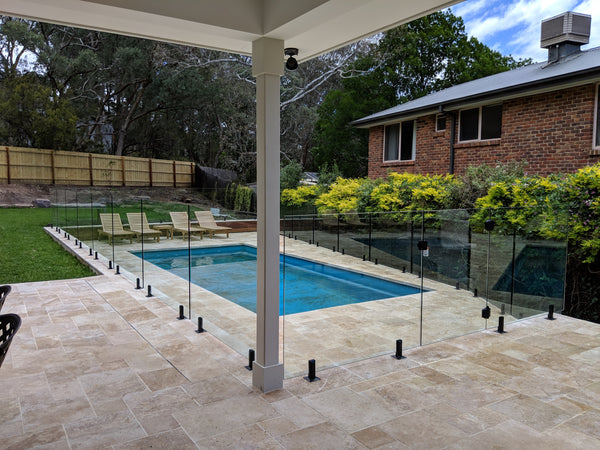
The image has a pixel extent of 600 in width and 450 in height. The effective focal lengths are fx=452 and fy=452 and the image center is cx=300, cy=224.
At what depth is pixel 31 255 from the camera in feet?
33.1

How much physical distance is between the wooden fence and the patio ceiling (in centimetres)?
1915

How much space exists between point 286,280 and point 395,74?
68.6 feet

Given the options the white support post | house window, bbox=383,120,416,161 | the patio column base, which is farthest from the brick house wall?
the patio column base

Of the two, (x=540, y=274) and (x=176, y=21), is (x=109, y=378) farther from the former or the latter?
(x=540, y=274)

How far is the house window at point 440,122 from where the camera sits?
11438mm

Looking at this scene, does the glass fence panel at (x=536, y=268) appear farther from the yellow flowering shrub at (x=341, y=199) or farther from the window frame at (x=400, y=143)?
the window frame at (x=400, y=143)

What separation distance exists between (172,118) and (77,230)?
1772cm

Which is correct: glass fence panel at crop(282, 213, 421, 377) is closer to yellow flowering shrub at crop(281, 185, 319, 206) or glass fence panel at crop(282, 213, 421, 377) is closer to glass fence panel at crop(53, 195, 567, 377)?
glass fence panel at crop(53, 195, 567, 377)

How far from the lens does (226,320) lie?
4617 millimetres

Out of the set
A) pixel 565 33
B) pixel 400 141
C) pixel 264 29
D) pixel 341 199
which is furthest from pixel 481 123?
pixel 264 29

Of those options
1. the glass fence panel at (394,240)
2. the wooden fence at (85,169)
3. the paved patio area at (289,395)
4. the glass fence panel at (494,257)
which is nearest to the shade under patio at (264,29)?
the paved patio area at (289,395)

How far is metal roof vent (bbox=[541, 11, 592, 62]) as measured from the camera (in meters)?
10.2

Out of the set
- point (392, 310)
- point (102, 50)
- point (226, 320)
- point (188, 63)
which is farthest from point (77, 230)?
point (102, 50)

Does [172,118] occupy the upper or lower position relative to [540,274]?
upper
